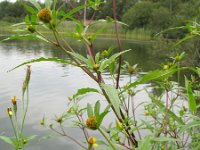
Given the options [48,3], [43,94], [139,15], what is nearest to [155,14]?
[139,15]

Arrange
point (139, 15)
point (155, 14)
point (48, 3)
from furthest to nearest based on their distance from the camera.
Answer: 1. point (139, 15)
2. point (155, 14)
3. point (48, 3)

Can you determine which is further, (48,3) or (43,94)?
(43,94)

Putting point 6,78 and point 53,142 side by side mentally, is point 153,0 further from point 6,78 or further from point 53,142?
point 53,142

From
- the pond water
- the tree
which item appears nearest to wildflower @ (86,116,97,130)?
the pond water

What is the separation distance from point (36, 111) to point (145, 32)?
20.8m

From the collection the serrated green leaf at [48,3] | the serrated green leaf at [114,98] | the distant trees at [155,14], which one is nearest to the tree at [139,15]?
the distant trees at [155,14]

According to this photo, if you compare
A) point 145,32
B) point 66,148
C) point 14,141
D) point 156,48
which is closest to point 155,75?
point 14,141

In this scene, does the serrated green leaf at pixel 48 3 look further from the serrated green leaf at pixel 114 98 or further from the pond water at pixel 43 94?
the pond water at pixel 43 94

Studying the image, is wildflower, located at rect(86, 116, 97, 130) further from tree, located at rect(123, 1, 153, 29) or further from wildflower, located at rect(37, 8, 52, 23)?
tree, located at rect(123, 1, 153, 29)

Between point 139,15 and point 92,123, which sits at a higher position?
point 139,15

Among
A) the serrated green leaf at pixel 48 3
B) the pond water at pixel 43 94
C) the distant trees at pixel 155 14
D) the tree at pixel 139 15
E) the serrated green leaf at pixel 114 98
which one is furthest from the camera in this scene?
the tree at pixel 139 15

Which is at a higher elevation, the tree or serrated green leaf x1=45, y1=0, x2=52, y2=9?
the tree

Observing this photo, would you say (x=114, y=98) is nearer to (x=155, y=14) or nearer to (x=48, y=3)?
(x=48, y=3)

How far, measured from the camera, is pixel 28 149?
395 cm
